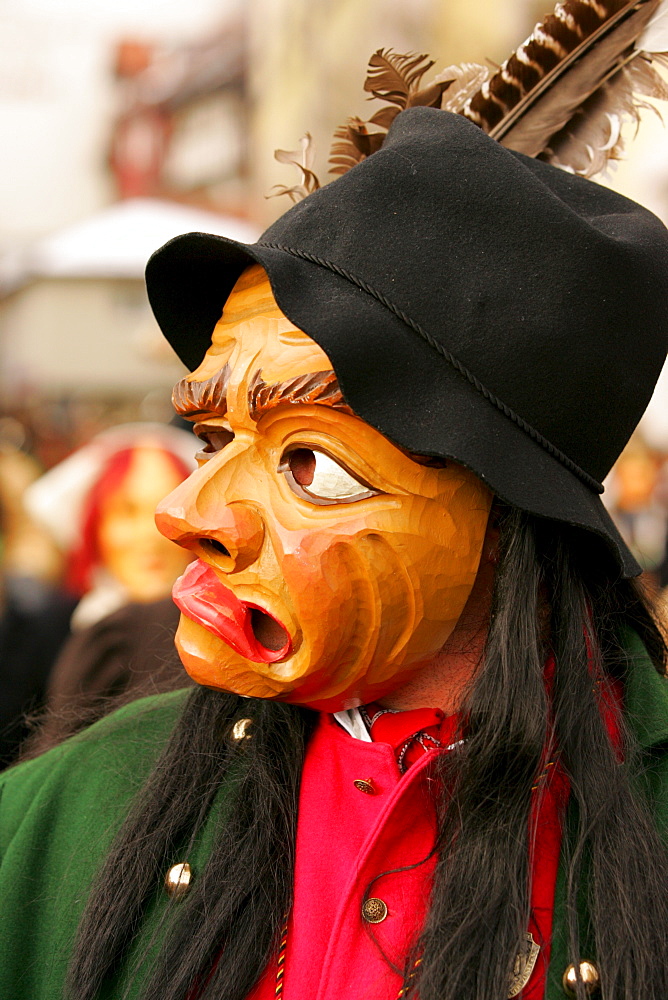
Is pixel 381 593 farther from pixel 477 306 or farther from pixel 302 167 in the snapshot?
pixel 302 167

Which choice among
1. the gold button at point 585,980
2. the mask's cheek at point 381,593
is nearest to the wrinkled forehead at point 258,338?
the mask's cheek at point 381,593

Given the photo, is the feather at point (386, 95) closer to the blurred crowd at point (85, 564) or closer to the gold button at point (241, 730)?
the gold button at point (241, 730)

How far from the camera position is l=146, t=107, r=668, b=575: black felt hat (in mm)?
1442

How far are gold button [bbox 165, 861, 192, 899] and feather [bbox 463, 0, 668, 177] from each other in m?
1.47

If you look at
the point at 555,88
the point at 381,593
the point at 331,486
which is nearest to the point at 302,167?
the point at 555,88

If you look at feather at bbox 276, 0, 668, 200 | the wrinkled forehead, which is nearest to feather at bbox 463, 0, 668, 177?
feather at bbox 276, 0, 668, 200

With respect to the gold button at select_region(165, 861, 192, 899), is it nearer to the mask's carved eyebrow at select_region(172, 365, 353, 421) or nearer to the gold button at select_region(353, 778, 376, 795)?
the gold button at select_region(353, 778, 376, 795)

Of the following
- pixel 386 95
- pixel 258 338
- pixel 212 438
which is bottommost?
pixel 212 438

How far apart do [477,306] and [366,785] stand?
0.78m

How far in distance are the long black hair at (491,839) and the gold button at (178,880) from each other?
0.05 ft

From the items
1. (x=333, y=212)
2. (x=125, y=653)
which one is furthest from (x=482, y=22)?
(x=333, y=212)

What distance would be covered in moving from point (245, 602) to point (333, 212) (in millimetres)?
615

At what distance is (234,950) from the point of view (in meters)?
1.50

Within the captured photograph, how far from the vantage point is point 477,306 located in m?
1.48
